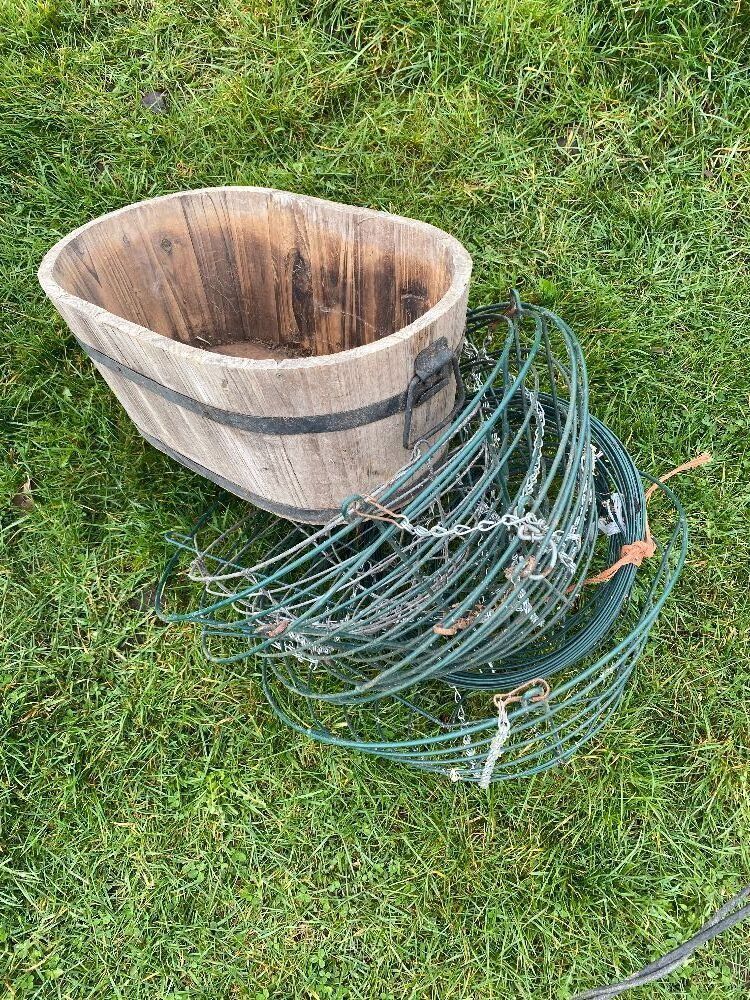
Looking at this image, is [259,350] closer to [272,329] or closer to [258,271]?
[272,329]

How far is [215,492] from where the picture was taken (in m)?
2.45

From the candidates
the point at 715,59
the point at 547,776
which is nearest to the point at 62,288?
the point at 547,776

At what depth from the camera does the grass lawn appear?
7.03ft

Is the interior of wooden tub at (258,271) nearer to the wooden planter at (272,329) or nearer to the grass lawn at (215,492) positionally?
the wooden planter at (272,329)

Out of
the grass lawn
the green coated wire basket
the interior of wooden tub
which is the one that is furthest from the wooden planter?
the grass lawn

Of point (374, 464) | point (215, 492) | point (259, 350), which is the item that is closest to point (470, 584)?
point (374, 464)

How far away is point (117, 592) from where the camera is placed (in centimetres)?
239

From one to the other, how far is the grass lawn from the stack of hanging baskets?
18 cm

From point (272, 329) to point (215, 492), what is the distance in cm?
58

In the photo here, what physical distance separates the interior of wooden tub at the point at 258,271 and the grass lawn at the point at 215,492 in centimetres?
46

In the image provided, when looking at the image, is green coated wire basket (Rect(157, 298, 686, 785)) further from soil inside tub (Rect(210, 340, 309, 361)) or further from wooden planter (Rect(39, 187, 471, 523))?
soil inside tub (Rect(210, 340, 309, 361))

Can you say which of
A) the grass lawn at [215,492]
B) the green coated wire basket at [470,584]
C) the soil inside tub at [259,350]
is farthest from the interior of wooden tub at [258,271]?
the grass lawn at [215,492]

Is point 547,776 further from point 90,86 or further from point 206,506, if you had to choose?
point 90,86

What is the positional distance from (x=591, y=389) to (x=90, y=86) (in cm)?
205
